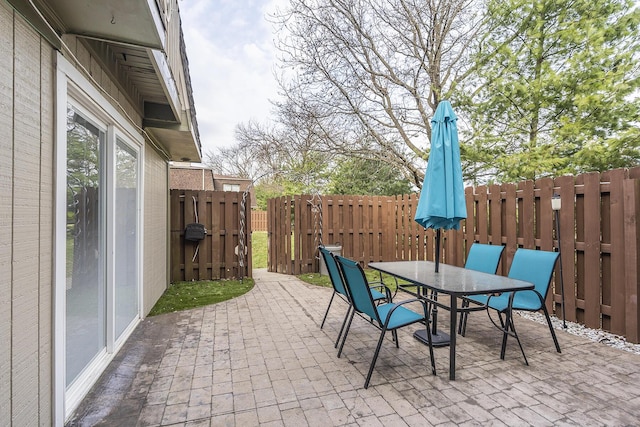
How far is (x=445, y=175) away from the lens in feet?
10.3

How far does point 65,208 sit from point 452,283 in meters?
3.08

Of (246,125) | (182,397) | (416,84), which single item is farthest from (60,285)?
(246,125)

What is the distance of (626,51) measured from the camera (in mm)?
6023

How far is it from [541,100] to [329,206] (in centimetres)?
507

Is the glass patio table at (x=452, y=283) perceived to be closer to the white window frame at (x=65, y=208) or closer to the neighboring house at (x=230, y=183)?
the white window frame at (x=65, y=208)

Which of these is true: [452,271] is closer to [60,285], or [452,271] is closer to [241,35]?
[60,285]

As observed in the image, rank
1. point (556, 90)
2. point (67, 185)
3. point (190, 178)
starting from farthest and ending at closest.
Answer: point (190, 178), point (556, 90), point (67, 185)

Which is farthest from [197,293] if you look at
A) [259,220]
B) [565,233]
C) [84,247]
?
[259,220]

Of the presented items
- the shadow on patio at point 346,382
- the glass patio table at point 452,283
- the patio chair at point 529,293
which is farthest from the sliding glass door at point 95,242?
the patio chair at point 529,293

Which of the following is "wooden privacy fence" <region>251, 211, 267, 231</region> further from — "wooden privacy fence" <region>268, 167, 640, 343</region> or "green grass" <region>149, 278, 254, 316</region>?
"green grass" <region>149, 278, 254, 316</region>

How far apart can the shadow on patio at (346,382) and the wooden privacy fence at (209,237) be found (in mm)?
2741

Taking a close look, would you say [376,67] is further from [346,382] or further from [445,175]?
[346,382]

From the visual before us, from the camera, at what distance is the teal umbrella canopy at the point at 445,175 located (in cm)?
313

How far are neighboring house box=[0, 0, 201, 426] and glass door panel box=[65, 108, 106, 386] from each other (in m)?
0.01
